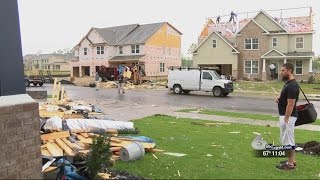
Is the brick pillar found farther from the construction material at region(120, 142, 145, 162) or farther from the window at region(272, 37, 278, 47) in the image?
the window at region(272, 37, 278, 47)

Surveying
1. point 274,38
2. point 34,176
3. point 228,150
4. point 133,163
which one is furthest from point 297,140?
point 274,38

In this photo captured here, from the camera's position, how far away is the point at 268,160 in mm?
8430

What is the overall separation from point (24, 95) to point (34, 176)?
45.8 inches

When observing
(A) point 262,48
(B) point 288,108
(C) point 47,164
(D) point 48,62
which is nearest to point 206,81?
(A) point 262,48

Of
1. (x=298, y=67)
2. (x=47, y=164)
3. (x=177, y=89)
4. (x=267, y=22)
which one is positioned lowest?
(x=177, y=89)

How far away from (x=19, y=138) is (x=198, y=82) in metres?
27.0

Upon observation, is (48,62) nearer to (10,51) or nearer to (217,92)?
(217,92)

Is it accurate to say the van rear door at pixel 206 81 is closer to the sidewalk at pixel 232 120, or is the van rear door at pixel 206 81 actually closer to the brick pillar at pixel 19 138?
the sidewalk at pixel 232 120

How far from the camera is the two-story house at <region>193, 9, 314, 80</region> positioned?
4622 cm

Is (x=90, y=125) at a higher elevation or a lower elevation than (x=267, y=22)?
lower

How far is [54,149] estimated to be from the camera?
26.6 feet

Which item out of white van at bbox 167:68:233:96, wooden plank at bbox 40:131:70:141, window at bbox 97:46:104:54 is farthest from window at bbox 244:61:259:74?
wooden plank at bbox 40:131:70:141

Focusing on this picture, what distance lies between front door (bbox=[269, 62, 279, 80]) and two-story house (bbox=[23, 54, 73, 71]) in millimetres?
75950

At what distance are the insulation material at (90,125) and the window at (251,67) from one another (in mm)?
39074
